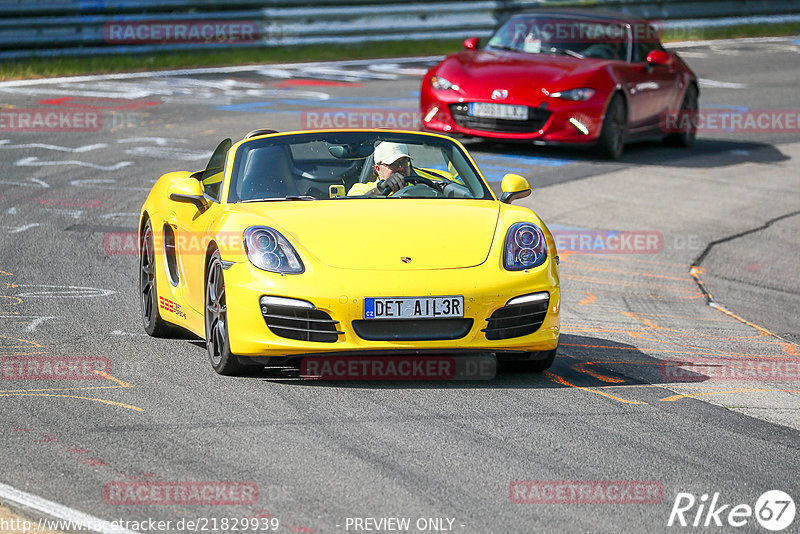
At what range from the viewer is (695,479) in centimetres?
503

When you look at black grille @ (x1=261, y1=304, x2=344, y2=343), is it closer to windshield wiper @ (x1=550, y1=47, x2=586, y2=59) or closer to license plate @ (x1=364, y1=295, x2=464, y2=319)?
license plate @ (x1=364, y1=295, x2=464, y2=319)

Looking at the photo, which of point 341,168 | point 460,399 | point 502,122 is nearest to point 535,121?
point 502,122

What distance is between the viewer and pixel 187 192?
7.20 meters

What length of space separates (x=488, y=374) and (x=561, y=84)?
835 centimetres

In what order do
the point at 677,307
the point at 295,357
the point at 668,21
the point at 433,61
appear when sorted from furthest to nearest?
1. the point at 668,21
2. the point at 433,61
3. the point at 677,307
4. the point at 295,357

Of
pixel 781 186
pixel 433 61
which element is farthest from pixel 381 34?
pixel 781 186

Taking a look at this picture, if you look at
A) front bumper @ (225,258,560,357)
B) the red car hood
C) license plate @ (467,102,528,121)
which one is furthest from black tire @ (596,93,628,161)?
front bumper @ (225,258,560,357)

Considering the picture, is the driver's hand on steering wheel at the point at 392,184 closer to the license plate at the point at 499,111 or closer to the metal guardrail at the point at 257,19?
the license plate at the point at 499,111

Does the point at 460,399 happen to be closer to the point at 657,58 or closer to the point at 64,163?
the point at 64,163

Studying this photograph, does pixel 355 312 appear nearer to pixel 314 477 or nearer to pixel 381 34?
pixel 314 477

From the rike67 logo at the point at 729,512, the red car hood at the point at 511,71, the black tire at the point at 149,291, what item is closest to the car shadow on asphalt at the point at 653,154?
the red car hood at the point at 511,71

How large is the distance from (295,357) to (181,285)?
122cm

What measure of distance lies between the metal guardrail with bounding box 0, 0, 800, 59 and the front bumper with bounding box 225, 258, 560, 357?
13.6 metres

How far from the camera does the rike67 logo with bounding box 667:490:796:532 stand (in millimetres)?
4539
